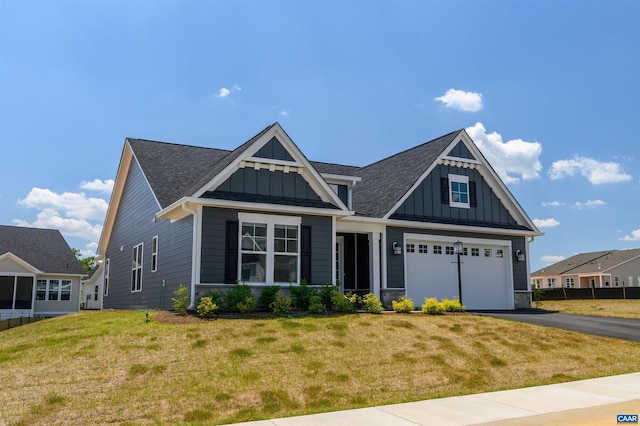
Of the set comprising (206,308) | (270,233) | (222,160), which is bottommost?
(206,308)

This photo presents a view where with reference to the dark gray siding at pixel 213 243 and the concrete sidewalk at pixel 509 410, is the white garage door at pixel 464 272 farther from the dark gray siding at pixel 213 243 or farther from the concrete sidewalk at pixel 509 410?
the concrete sidewalk at pixel 509 410

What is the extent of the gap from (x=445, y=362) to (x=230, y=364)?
413 cm

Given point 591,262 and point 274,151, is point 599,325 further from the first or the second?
point 591,262

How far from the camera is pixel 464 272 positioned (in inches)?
837

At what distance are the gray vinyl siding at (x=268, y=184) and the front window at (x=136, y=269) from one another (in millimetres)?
7194

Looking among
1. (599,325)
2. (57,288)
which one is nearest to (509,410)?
(599,325)

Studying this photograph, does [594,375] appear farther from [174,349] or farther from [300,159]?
[300,159]

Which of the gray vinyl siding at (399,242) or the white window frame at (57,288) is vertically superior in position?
the gray vinyl siding at (399,242)

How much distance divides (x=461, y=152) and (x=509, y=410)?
49.3 feet

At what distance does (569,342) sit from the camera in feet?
42.1

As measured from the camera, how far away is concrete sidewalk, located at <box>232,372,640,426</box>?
7.14 meters

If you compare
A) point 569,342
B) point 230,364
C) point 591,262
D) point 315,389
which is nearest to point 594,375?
point 569,342

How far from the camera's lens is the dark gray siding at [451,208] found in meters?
20.4

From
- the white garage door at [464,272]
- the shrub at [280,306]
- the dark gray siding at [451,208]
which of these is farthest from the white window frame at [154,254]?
the white garage door at [464,272]
